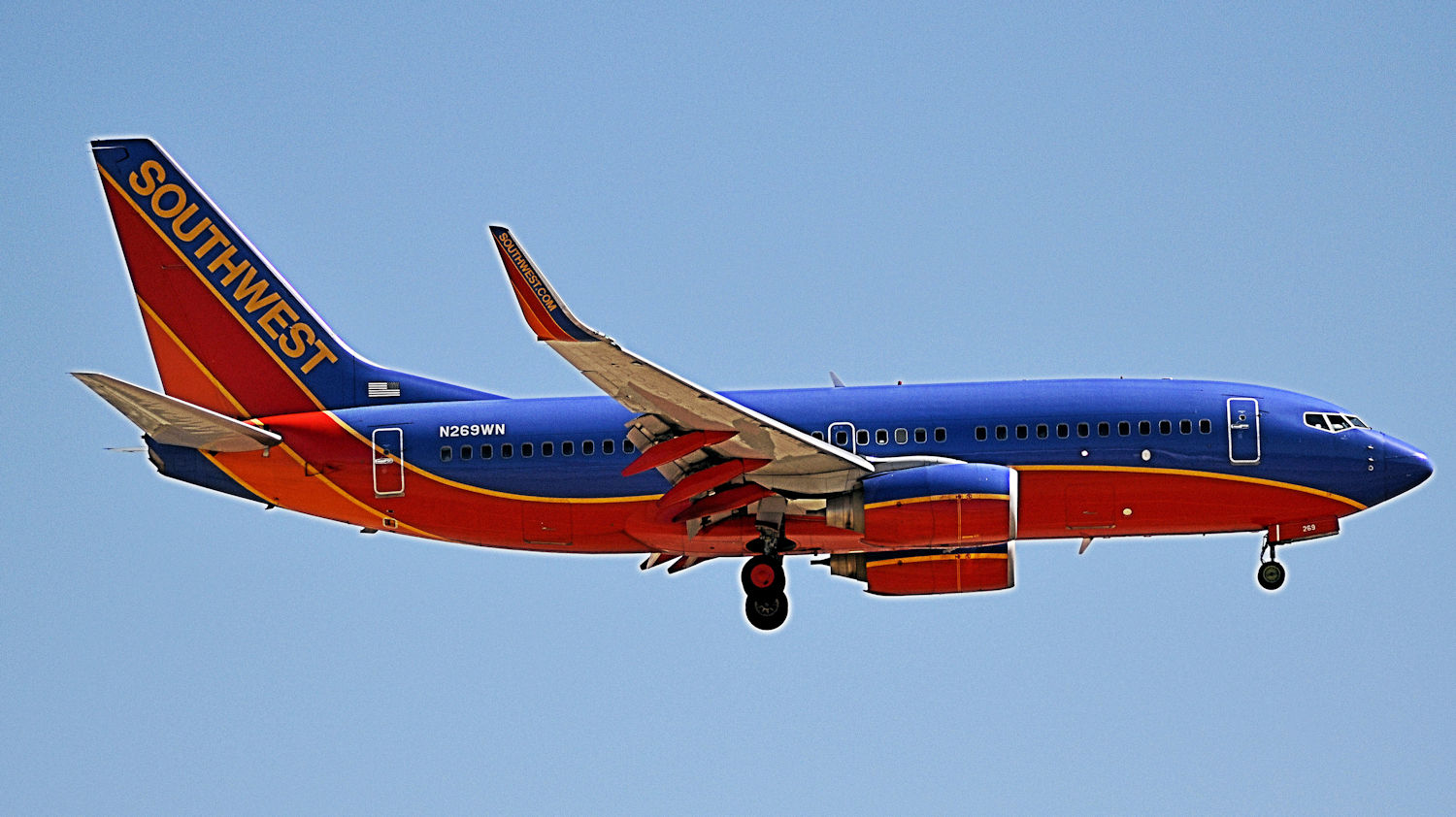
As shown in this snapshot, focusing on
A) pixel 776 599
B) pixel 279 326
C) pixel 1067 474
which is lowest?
pixel 776 599

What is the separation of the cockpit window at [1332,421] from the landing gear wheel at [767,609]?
1135cm

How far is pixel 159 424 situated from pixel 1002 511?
16.9m

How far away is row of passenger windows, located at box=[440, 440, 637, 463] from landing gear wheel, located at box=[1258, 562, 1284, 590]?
1334 cm

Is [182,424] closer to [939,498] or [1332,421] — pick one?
[939,498]

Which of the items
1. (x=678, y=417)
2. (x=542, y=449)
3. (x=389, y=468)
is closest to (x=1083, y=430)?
(x=678, y=417)

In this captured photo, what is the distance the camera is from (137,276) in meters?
44.2

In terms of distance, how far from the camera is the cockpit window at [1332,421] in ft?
135

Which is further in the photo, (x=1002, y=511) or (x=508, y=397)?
(x=508, y=397)

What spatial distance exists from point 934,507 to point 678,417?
5.35m

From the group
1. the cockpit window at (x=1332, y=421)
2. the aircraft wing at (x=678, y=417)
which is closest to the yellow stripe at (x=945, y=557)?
the aircraft wing at (x=678, y=417)

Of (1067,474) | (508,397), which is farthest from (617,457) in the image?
(1067,474)

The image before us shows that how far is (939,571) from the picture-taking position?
42219 millimetres

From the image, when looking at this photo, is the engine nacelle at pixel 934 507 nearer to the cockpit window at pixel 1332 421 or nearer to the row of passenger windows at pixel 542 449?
the row of passenger windows at pixel 542 449

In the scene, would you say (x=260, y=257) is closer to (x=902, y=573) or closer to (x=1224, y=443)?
(x=902, y=573)
